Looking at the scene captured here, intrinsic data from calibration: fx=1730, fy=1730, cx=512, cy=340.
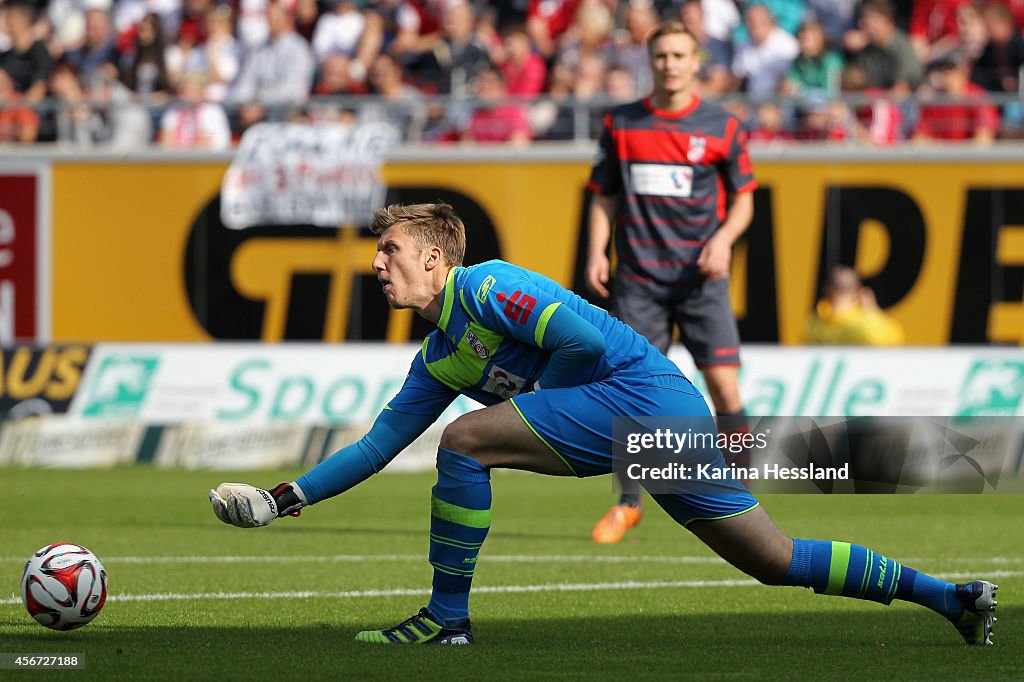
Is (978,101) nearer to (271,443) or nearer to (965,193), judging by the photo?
(965,193)

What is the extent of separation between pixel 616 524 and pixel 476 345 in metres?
3.80

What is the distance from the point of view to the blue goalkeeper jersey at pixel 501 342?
550 cm

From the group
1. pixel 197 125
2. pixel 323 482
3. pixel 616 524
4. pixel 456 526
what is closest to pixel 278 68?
pixel 197 125

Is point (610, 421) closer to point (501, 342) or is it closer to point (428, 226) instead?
point (501, 342)

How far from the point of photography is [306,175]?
1803 cm

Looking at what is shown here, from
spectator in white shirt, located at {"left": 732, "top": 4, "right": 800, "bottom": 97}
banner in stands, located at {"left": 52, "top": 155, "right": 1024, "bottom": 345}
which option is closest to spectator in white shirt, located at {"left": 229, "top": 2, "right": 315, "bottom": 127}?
banner in stands, located at {"left": 52, "top": 155, "right": 1024, "bottom": 345}

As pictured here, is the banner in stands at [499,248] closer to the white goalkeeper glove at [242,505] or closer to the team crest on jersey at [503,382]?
the team crest on jersey at [503,382]

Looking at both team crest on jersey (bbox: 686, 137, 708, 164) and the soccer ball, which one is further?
team crest on jersey (bbox: 686, 137, 708, 164)

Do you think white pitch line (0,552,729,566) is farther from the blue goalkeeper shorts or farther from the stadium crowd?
the stadium crowd

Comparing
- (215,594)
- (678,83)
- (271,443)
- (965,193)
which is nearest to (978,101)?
(965,193)

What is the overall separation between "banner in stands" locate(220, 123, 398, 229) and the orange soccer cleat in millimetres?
8938

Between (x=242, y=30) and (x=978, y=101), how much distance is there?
800 cm

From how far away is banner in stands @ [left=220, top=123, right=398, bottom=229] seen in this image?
1784 cm

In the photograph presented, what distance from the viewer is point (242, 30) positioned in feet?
63.2
